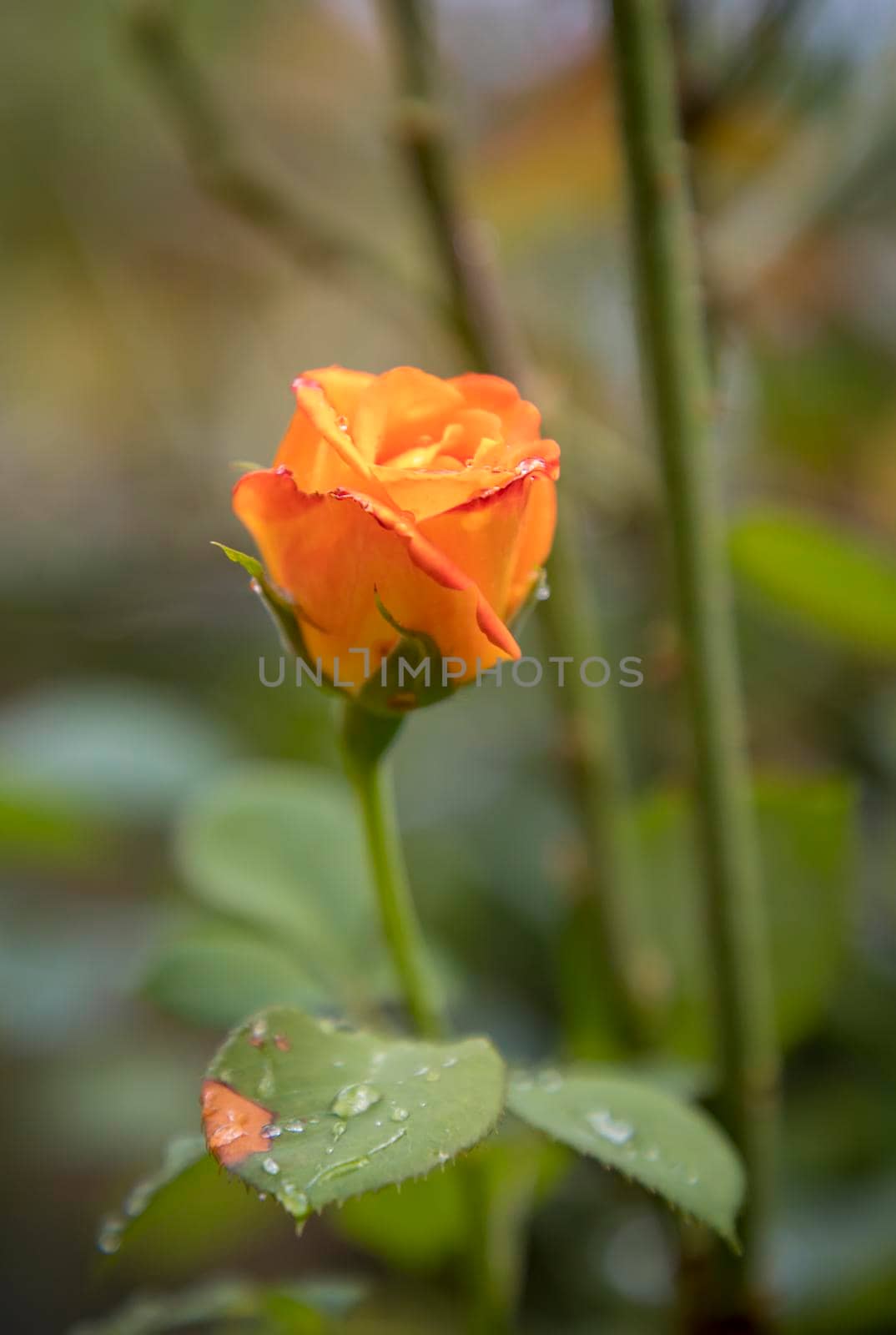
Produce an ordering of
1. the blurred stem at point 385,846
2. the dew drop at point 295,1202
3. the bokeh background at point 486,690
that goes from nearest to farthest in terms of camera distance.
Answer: the dew drop at point 295,1202 → the blurred stem at point 385,846 → the bokeh background at point 486,690

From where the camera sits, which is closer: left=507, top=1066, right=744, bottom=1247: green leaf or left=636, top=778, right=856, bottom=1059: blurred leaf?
left=507, top=1066, right=744, bottom=1247: green leaf

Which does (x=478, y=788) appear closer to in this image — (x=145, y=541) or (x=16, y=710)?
(x=16, y=710)

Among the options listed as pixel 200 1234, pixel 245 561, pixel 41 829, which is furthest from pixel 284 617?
pixel 200 1234

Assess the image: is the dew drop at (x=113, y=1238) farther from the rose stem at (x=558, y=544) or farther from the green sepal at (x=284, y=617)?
the rose stem at (x=558, y=544)

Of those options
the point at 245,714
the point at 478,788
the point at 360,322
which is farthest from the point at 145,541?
the point at 360,322

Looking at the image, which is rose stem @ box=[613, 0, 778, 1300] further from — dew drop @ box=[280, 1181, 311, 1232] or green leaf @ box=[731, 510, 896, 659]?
dew drop @ box=[280, 1181, 311, 1232]

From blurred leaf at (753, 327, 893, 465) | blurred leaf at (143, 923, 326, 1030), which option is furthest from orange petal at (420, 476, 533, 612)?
blurred leaf at (753, 327, 893, 465)

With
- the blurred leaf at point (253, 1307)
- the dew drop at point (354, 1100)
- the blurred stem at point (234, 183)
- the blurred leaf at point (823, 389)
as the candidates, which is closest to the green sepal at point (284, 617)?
the dew drop at point (354, 1100)
